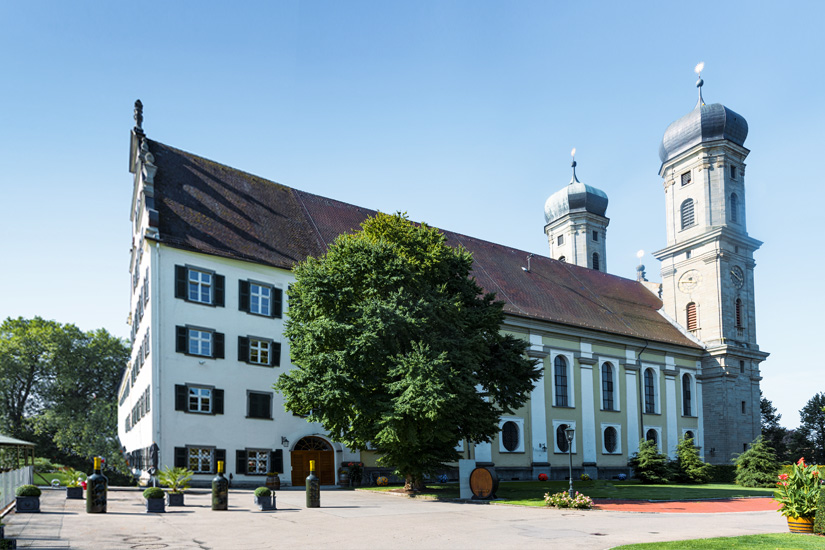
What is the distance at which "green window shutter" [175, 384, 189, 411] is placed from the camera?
32.2 metres

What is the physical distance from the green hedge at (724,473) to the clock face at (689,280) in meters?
15.2

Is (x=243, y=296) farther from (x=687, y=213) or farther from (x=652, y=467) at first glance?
(x=687, y=213)

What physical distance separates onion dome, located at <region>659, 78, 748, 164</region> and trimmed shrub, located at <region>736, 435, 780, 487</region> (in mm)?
25612

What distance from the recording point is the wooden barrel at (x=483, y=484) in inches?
1089

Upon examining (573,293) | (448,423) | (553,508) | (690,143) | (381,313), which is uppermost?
(690,143)

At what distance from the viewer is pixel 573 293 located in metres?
54.2

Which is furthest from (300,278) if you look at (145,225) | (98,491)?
(98,491)

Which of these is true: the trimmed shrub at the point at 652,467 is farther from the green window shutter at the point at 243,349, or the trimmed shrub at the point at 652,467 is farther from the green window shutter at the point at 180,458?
the green window shutter at the point at 180,458

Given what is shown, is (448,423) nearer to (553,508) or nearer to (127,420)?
(553,508)

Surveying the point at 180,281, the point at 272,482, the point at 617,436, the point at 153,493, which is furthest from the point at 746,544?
the point at 617,436

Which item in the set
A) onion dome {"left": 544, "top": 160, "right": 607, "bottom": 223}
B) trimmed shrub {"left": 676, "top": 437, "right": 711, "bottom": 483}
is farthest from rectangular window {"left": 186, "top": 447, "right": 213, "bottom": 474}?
onion dome {"left": 544, "top": 160, "right": 607, "bottom": 223}

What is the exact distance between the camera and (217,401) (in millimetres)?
33469

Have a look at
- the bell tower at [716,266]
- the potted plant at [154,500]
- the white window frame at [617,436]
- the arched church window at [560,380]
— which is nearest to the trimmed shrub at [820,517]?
the potted plant at [154,500]

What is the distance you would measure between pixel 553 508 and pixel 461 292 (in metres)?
9.99
